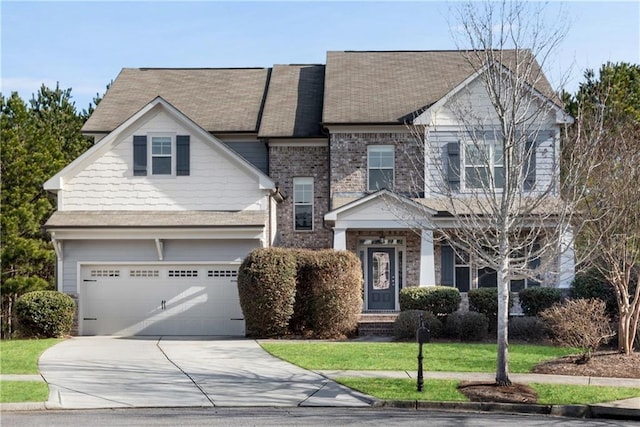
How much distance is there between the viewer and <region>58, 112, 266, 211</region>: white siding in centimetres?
2580

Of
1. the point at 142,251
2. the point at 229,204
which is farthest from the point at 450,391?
the point at 142,251

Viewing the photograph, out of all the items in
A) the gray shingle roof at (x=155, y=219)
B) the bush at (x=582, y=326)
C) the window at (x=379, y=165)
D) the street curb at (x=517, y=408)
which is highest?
the window at (x=379, y=165)

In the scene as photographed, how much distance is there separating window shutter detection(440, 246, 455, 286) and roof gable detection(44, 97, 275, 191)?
21.1ft

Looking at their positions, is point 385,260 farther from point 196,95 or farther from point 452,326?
point 196,95

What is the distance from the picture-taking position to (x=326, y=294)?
23.3m

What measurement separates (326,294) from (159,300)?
569cm

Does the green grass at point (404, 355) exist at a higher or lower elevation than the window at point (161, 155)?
lower

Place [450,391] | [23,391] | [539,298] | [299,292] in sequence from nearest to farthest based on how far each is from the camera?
[23,391] < [450,391] < [299,292] < [539,298]

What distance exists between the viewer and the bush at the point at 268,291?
2300 cm

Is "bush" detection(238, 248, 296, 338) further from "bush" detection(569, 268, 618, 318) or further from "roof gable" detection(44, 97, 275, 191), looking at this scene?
"bush" detection(569, 268, 618, 318)

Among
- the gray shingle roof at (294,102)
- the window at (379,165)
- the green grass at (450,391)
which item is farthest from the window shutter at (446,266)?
the green grass at (450,391)

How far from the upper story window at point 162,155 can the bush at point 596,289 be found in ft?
40.2

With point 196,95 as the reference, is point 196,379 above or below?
below

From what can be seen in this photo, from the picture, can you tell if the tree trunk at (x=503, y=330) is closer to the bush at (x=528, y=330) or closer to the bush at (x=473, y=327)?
the bush at (x=473, y=327)
